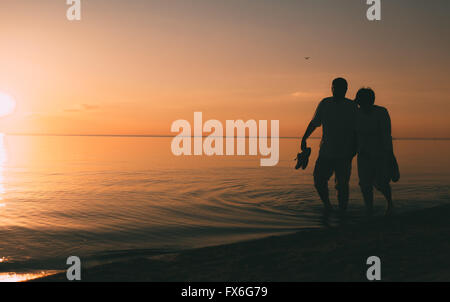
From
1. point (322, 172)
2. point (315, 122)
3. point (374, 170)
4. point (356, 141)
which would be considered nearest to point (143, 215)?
point (322, 172)

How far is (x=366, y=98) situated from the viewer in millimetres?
6172

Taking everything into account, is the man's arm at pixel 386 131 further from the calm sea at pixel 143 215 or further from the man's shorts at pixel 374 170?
the calm sea at pixel 143 215

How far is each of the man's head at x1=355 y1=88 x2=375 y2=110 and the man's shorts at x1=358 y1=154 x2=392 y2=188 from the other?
0.84m

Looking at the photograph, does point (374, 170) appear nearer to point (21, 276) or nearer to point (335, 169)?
point (335, 169)

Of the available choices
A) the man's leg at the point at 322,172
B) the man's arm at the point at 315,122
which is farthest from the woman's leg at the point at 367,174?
the man's arm at the point at 315,122

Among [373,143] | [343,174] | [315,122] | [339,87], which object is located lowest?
[343,174]

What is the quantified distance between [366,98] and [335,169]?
1.36 meters

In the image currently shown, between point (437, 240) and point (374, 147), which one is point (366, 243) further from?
point (374, 147)

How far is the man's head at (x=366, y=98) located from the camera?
20.2 feet

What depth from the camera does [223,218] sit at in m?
7.69

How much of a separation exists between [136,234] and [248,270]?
3.15m

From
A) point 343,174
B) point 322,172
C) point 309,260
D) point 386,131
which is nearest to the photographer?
point 309,260
